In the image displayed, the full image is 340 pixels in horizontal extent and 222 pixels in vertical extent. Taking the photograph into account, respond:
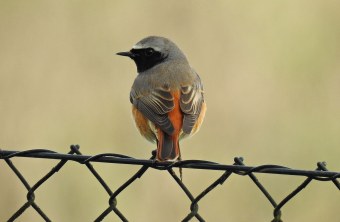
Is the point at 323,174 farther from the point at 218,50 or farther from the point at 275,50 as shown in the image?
the point at 275,50

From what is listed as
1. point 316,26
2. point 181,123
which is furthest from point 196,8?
point 181,123

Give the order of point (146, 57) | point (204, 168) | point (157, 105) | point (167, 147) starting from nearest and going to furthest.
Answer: point (204, 168), point (167, 147), point (157, 105), point (146, 57)

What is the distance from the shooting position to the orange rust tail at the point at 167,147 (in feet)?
13.8

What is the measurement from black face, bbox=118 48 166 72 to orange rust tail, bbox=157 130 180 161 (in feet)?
4.55

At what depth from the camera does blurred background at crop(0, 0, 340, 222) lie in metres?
7.29

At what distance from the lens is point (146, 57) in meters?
6.08

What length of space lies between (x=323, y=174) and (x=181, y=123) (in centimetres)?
202

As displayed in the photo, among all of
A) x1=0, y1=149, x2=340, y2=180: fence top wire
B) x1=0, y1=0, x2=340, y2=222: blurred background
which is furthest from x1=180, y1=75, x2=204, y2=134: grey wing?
x1=0, y1=0, x2=340, y2=222: blurred background

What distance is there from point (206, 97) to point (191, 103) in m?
2.84

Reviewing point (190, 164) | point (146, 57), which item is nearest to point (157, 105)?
point (146, 57)

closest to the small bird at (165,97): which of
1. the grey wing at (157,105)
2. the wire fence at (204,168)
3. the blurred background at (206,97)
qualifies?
the grey wing at (157,105)

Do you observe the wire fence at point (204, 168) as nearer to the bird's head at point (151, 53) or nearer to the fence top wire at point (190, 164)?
the fence top wire at point (190, 164)

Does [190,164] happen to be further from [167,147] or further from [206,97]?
[206,97]

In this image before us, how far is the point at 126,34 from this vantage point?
8.55 metres
